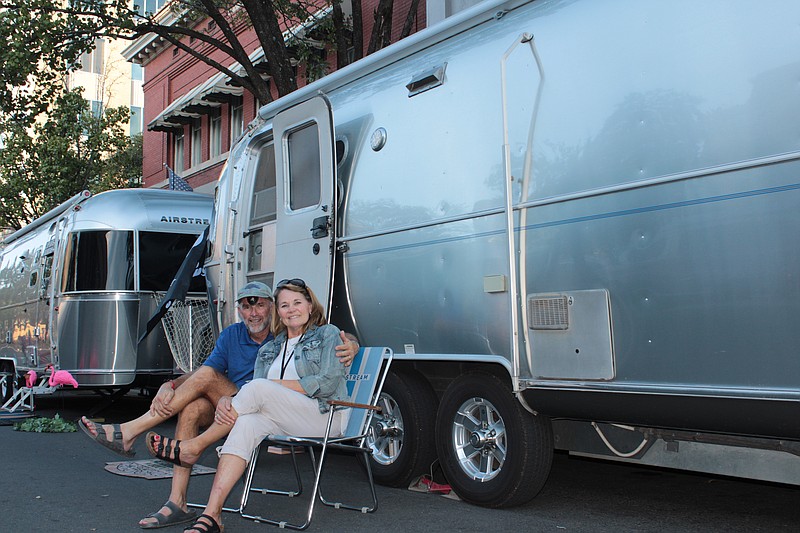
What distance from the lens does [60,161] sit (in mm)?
24234

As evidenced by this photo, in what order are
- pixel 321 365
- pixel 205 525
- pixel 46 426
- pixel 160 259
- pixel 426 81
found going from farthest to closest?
1. pixel 160 259
2. pixel 46 426
3. pixel 426 81
4. pixel 321 365
5. pixel 205 525

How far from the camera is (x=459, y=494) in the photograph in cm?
527

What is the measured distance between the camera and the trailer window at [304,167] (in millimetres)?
6641

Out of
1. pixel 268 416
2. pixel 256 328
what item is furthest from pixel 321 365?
pixel 256 328

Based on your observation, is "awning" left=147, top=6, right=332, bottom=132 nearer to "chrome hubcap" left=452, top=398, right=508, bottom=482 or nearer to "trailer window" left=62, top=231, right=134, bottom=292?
"trailer window" left=62, top=231, right=134, bottom=292

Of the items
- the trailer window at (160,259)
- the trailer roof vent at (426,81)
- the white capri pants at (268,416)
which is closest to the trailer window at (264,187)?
the trailer roof vent at (426,81)

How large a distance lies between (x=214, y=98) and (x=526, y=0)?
55.4 feet

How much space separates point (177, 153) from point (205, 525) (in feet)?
69.9

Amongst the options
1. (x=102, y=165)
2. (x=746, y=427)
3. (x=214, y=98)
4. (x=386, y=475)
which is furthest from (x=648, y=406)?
(x=102, y=165)

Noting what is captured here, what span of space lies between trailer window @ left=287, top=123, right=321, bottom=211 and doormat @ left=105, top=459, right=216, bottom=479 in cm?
218

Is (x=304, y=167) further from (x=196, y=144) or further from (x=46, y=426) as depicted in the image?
(x=196, y=144)

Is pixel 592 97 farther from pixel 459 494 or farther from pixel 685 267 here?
pixel 459 494

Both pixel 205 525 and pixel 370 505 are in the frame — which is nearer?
pixel 205 525

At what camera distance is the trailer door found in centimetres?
632
